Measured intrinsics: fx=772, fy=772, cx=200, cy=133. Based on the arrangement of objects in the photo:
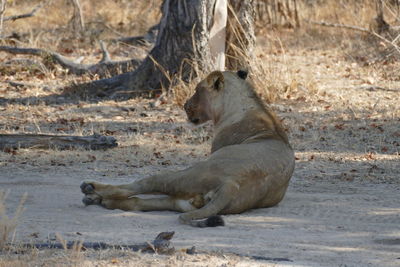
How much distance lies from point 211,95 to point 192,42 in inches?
158

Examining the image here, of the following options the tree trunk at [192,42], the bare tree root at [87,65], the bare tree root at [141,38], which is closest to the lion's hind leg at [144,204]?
the tree trunk at [192,42]

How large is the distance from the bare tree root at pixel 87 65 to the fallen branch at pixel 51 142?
4.10 meters

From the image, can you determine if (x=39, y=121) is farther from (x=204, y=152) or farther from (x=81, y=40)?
(x=81, y=40)

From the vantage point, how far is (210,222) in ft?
17.4

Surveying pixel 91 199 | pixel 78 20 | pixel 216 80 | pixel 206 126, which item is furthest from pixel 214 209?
pixel 78 20

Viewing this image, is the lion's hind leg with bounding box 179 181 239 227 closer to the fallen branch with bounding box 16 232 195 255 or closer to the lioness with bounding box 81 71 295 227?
the lioness with bounding box 81 71 295 227

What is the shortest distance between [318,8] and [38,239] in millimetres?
13635

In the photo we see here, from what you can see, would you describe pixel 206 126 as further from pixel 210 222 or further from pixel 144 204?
pixel 210 222

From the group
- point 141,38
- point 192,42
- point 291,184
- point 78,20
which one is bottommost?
point 291,184

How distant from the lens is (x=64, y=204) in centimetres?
608

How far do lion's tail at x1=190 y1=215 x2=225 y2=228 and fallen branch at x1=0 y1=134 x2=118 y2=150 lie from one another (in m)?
3.18

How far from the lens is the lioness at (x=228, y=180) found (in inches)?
221

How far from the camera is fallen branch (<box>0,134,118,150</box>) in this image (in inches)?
323

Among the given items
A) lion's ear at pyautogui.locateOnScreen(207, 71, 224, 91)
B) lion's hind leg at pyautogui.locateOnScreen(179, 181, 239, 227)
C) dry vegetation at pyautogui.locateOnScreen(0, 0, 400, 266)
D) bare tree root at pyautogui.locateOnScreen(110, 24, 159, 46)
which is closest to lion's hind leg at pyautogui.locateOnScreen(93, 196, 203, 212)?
lion's hind leg at pyautogui.locateOnScreen(179, 181, 239, 227)
